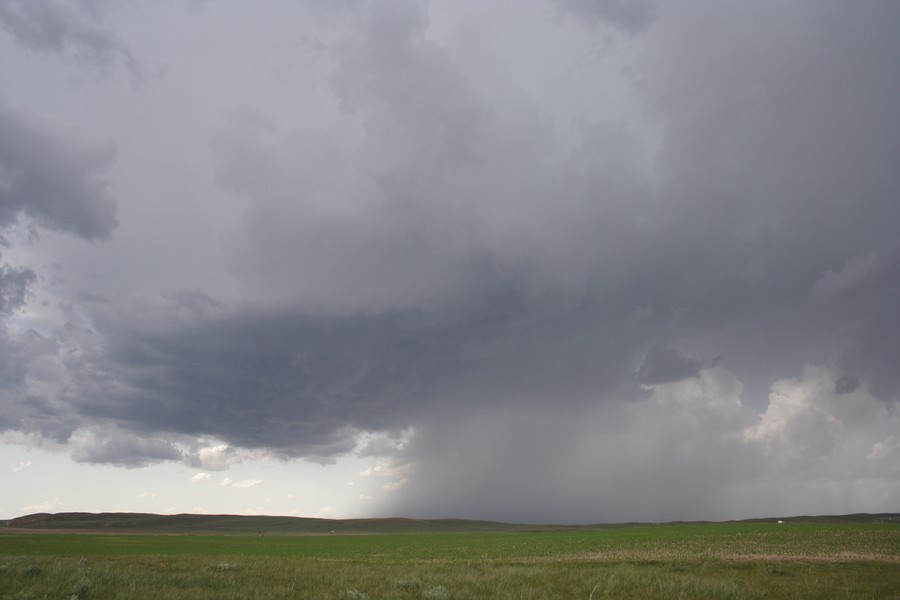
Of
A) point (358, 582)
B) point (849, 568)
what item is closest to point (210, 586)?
point (358, 582)

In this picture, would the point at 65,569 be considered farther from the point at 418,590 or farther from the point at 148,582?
the point at 418,590

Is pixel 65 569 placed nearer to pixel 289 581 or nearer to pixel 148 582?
pixel 148 582

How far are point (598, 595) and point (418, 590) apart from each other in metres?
5.59

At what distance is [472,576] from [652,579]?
262 inches

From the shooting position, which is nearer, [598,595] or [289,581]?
[598,595]

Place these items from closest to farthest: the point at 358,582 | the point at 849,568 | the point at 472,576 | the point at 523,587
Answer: the point at 523,587 → the point at 358,582 → the point at 472,576 → the point at 849,568

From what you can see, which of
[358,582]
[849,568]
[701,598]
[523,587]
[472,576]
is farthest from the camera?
[849,568]

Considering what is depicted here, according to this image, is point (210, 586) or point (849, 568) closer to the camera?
point (210, 586)

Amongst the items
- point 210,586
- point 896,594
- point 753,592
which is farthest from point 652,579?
point 210,586

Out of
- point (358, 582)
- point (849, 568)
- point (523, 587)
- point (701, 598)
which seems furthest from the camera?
point (849, 568)

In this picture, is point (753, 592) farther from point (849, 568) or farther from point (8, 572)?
point (8, 572)

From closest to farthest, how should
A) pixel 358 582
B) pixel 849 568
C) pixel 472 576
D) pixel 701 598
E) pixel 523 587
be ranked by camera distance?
pixel 701 598
pixel 523 587
pixel 358 582
pixel 472 576
pixel 849 568

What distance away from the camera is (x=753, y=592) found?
52.6 ft

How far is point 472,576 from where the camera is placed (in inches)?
790
